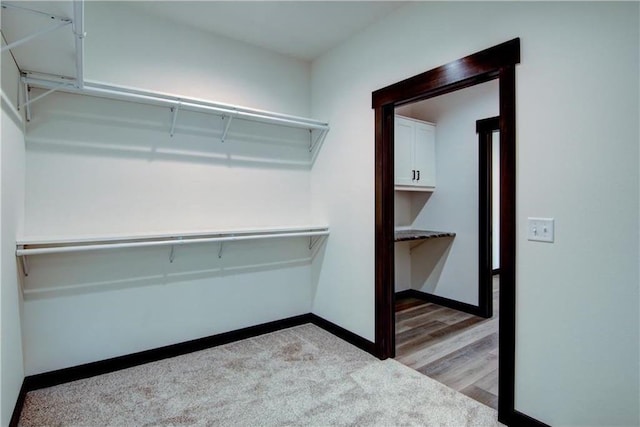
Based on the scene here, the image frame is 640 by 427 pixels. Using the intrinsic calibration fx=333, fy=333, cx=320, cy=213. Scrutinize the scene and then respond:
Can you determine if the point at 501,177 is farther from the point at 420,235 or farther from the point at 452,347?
the point at 420,235

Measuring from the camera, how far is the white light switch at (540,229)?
1665 mm

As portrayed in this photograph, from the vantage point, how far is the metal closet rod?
2.04 metres

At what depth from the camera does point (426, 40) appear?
2271 millimetres

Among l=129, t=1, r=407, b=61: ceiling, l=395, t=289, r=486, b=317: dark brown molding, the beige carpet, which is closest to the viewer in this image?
the beige carpet

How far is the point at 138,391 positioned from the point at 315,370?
3.82 ft

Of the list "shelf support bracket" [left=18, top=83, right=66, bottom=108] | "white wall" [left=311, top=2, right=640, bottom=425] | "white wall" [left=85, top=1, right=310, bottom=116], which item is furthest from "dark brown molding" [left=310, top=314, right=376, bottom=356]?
"shelf support bracket" [left=18, top=83, right=66, bottom=108]

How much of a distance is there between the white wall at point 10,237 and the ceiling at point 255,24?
19cm

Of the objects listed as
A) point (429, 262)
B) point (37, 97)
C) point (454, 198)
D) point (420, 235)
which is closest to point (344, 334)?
point (420, 235)

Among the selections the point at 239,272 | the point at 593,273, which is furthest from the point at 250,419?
the point at 593,273

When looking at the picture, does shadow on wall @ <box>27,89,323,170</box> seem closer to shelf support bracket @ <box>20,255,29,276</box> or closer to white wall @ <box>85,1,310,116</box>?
white wall @ <box>85,1,310,116</box>

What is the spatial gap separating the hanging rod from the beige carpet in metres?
0.91

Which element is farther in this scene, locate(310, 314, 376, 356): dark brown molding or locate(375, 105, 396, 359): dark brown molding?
locate(310, 314, 376, 356): dark brown molding

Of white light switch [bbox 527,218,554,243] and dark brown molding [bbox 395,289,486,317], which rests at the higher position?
white light switch [bbox 527,218,554,243]

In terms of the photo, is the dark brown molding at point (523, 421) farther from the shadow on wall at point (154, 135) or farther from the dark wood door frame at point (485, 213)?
the shadow on wall at point (154, 135)
